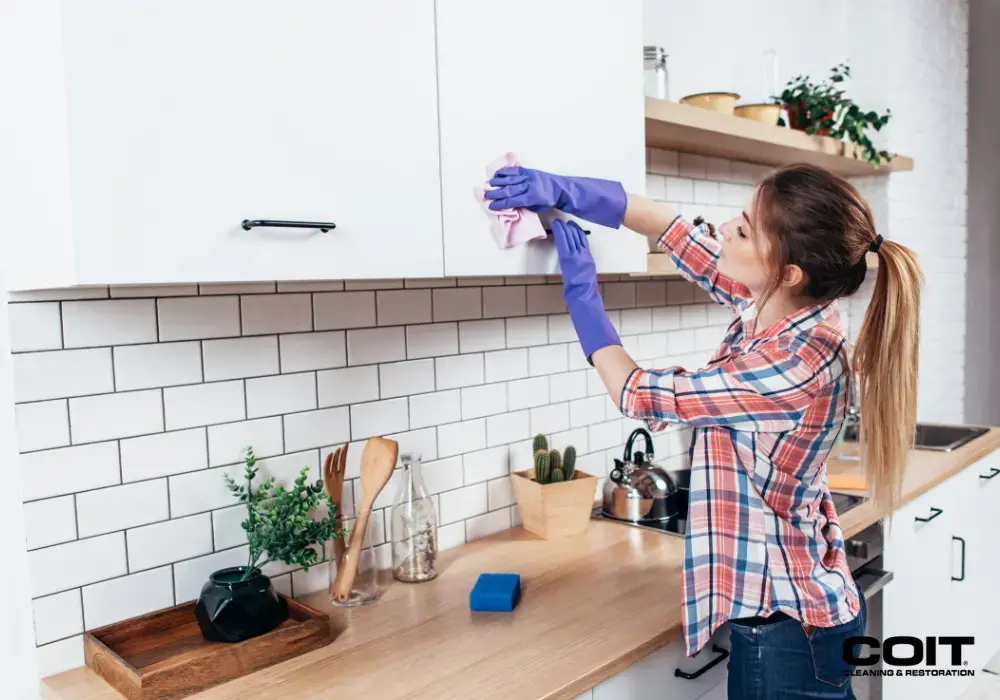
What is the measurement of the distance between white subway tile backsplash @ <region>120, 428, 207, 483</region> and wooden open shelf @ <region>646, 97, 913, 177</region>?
1.29 m

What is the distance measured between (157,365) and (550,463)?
1.01 m

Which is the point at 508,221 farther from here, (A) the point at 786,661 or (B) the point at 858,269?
(A) the point at 786,661

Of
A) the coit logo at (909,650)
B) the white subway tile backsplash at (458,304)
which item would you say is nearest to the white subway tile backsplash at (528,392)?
the white subway tile backsplash at (458,304)

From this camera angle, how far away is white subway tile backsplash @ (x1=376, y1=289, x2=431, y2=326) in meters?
1.87

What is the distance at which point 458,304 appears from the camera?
6.70ft

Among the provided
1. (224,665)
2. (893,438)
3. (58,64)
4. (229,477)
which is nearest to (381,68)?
(58,64)

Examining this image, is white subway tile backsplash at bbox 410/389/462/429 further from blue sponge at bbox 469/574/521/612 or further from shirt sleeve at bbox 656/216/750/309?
shirt sleeve at bbox 656/216/750/309

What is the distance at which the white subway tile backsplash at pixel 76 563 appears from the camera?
139cm

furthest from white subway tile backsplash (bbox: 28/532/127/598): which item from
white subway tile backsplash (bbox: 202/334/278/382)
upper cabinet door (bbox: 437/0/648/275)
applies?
upper cabinet door (bbox: 437/0/648/275)

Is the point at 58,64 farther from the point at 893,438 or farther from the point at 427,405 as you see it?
the point at 893,438

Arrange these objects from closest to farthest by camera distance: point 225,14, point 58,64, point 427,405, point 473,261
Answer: point 58,64
point 225,14
point 473,261
point 427,405

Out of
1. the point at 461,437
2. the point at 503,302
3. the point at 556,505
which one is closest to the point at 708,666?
the point at 556,505

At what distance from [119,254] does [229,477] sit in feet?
2.16

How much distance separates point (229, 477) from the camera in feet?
5.27
